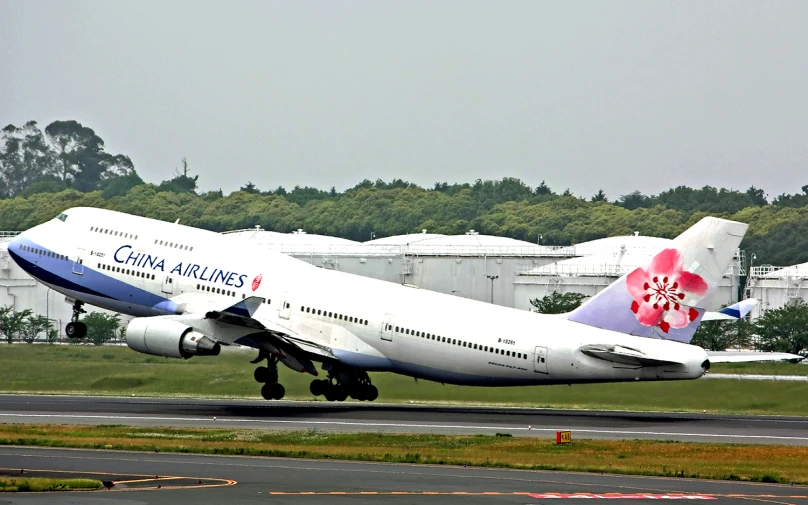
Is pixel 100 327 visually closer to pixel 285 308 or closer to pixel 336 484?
pixel 285 308

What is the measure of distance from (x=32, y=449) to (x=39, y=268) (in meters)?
23.8

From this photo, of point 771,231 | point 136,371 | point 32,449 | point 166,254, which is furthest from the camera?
point 771,231

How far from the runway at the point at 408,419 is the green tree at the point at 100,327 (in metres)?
31.2

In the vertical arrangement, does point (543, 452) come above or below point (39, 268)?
below

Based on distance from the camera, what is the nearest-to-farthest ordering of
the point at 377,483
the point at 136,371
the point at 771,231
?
the point at 377,483, the point at 136,371, the point at 771,231

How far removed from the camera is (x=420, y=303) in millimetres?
53094

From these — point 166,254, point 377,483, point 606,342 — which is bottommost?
point 377,483

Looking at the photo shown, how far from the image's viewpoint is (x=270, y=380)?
55562mm

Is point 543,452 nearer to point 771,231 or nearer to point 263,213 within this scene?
point 771,231

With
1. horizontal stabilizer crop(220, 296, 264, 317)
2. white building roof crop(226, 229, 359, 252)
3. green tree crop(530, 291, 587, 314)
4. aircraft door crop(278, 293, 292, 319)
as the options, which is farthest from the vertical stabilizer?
white building roof crop(226, 229, 359, 252)

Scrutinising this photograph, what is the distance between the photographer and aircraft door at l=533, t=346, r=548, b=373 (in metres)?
49.9

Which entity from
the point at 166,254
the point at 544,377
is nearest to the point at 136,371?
the point at 166,254

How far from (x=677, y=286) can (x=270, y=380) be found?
57.6ft

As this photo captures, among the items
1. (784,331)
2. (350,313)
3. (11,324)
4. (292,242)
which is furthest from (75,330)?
(292,242)
